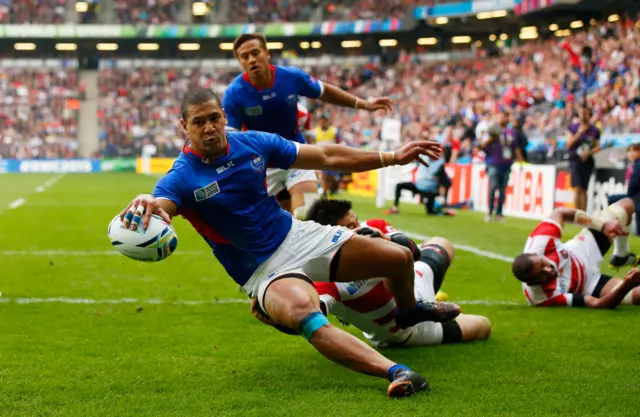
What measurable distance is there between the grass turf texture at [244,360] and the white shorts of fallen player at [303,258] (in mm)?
574

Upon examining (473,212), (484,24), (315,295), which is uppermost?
(484,24)

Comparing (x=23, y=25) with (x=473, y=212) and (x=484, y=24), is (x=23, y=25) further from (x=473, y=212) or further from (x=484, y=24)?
(x=473, y=212)

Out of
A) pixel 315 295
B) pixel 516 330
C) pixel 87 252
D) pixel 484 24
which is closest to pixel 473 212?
pixel 87 252

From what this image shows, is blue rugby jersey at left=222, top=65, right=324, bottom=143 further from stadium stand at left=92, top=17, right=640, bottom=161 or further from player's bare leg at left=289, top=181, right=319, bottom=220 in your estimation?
stadium stand at left=92, top=17, right=640, bottom=161

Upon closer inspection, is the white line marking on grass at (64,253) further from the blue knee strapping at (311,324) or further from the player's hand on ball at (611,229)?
the blue knee strapping at (311,324)

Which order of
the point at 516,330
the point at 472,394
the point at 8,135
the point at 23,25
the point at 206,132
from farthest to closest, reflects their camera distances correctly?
the point at 23,25, the point at 8,135, the point at 516,330, the point at 206,132, the point at 472,394

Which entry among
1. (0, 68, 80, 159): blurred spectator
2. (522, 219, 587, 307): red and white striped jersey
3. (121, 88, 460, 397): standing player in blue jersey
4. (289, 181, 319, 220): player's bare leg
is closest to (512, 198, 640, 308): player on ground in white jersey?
(522, 219, 587, 307): red and white striped jersey

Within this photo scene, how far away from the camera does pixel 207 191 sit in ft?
15.5

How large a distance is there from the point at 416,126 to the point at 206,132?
29.7m

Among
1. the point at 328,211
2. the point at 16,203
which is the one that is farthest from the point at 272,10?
the point at 328,211

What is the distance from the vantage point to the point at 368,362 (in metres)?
4.36

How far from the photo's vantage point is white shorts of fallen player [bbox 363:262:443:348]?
546 cm

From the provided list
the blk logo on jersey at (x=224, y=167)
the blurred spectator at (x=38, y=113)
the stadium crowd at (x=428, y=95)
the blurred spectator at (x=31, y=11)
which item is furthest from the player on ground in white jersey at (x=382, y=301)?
the blurred spectator at (x=31, y=11)

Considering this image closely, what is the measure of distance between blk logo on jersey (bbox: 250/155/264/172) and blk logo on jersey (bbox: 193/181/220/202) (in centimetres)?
28
